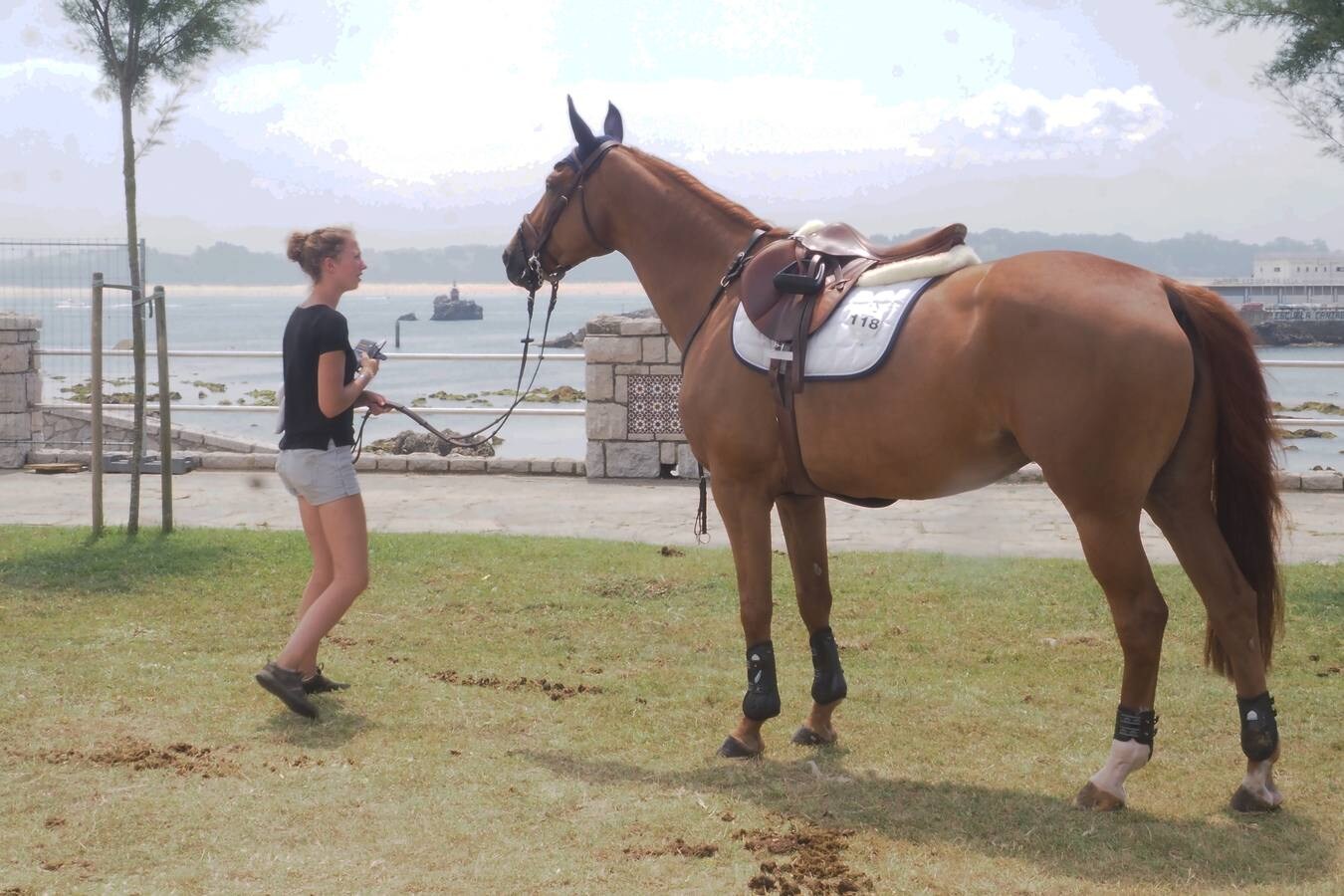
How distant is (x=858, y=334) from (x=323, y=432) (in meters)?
2.28

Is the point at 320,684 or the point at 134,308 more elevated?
the point at 134,308

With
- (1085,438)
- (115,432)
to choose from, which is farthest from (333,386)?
(115,432)

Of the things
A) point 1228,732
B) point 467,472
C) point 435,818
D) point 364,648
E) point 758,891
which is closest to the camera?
point 758,891

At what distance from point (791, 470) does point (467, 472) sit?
28.1 feet

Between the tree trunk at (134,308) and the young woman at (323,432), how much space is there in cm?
386

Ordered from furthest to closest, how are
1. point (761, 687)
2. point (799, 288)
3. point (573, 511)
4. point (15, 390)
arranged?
point (15, 390) < point (573, 511) < point (761, 687) < point (799, 288)

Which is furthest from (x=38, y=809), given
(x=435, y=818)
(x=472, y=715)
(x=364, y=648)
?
(x=364, y=648)

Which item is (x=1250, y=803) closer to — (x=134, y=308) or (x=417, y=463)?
(x=134, y=308)

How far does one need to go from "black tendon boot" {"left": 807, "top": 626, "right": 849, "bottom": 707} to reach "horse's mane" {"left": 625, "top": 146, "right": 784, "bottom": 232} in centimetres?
162

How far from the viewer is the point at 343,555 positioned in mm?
5512

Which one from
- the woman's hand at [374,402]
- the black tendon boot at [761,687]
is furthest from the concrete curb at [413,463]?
the black tendon boot at [761,687]

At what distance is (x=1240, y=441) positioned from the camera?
13.9ft

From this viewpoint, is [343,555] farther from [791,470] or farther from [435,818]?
[791,470]

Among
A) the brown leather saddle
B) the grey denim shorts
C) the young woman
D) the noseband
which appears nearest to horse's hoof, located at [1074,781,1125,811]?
the brown leather saddle
